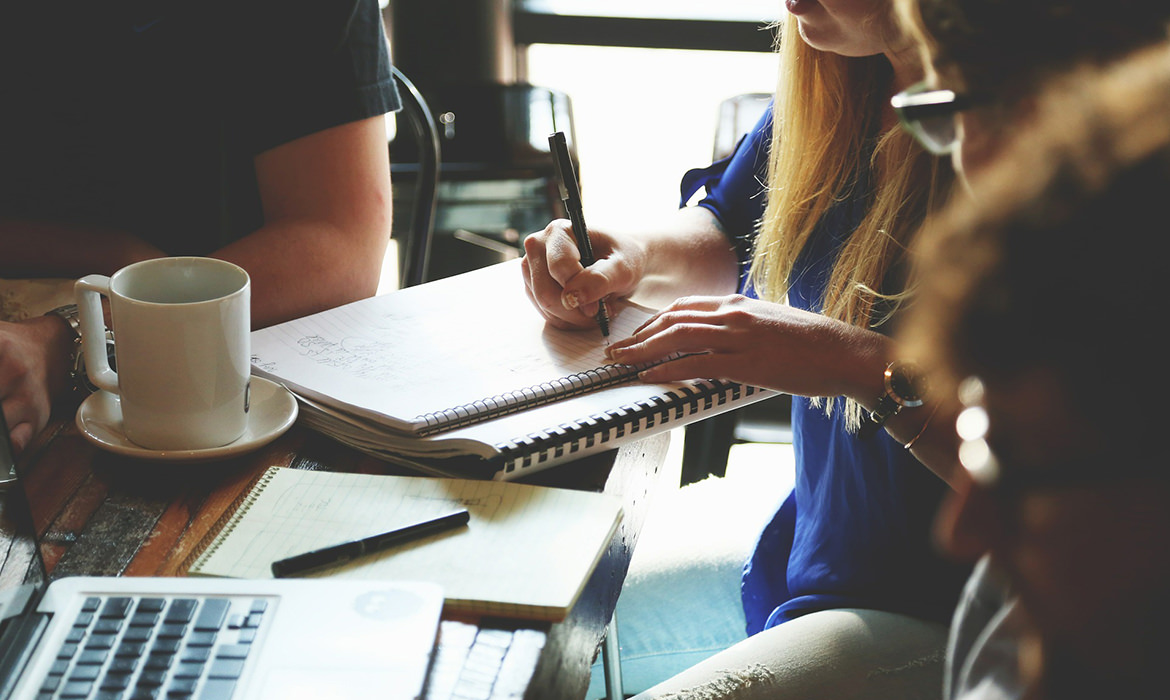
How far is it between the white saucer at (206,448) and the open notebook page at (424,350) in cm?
2

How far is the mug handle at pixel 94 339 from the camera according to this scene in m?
0.74

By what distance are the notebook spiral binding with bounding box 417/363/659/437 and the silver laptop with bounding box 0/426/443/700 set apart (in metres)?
0.19

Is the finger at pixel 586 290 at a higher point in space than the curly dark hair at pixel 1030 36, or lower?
lower

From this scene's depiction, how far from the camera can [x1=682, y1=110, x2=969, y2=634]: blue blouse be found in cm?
93

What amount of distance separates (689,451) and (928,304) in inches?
40.6

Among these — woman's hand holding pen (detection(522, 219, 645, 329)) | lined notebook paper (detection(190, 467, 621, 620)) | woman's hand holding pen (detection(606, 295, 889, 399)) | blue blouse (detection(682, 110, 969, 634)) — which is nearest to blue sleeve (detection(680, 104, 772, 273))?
blue blouse (detection(682, 110, 969, 634))

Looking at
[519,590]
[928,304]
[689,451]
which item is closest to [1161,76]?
[928,304]

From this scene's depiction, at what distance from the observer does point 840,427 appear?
1.02 metres

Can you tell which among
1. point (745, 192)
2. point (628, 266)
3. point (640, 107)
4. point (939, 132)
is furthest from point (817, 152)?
point (640, 107)

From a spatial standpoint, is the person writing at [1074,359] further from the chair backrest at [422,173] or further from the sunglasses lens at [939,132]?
the chair backrest at [422,173]

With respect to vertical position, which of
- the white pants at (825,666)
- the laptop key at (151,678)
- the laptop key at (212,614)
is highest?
the laptop key at (212,614)

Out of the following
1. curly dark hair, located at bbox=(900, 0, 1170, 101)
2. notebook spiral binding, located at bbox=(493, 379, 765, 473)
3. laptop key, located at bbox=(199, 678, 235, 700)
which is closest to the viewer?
curly dark hair, located at bbox=(900, 0, 1170, 101)

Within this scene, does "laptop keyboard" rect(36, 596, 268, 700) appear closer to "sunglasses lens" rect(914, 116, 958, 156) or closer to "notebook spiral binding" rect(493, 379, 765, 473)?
"notebook spiral binding" rect(493, 379, 765, 473)

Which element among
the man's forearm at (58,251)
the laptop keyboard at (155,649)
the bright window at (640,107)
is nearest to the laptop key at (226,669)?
the laptop keyboard at (155,649)
